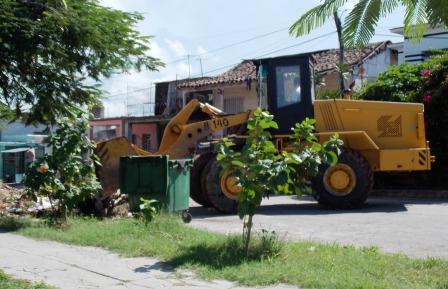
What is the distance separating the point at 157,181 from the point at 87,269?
420 cm

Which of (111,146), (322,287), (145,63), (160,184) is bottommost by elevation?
(322,287)

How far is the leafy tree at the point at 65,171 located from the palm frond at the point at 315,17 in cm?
725

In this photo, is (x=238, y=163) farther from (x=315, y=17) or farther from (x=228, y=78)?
(x=228, y=78)

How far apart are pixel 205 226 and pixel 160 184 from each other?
3.88 feet

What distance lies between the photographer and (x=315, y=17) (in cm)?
534

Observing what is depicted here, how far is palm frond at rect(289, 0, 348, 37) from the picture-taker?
5.20 metres

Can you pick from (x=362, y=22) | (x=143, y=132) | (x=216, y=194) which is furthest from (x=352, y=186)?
(x=143, y=132)

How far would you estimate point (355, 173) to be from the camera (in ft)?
46.9

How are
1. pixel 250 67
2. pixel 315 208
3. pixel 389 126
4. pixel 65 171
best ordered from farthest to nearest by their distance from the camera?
pixel 250 67, pixel 315 208, pixel 389 126, pixel 65 171

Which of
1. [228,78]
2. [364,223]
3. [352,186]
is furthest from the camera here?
[228,78]

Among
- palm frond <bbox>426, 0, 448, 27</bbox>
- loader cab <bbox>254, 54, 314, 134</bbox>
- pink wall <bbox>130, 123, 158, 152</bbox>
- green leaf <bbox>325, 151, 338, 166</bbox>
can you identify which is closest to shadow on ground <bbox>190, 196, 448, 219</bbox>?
loader cab <bbox>254, 54, 314, 134</bbox>

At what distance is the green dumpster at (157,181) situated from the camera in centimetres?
1198

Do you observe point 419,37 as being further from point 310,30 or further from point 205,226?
point 205,226

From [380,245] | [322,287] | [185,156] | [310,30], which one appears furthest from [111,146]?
[310,30]
